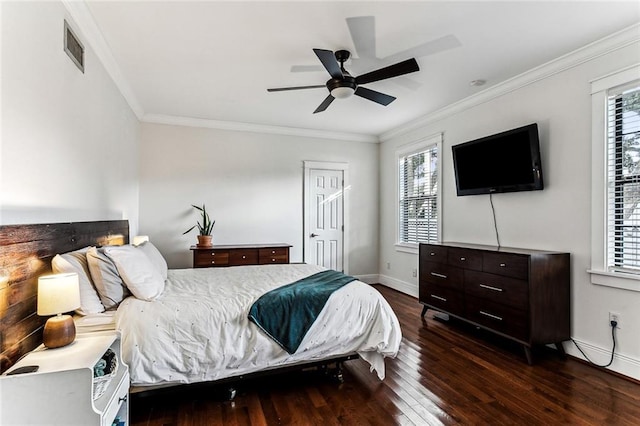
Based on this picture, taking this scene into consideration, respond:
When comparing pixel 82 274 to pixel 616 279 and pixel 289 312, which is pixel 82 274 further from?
pixel 616 279

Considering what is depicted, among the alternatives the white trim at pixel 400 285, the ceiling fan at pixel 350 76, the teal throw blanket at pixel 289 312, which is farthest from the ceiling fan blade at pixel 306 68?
the white trim at pixel 400 285

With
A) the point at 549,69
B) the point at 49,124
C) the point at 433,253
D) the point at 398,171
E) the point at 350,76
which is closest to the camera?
the point at 49,124

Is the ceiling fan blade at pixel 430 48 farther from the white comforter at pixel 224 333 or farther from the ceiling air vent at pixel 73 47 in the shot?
the ceiling air vent at pixel 73 47

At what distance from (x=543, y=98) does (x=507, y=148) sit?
0.54 metres

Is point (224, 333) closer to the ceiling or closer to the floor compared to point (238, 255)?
closer to the floor

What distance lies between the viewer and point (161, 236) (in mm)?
4695

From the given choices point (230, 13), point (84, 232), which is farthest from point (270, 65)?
point (84, 232)

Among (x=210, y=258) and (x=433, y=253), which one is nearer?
(x=433, y=253)

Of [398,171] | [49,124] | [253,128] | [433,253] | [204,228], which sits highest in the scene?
[253,128]

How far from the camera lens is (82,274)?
199 cm

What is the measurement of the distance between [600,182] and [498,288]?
120 cm

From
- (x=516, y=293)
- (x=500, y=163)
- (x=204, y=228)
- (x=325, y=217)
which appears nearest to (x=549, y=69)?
(x=500, y=163)

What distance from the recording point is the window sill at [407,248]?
4.98 meters

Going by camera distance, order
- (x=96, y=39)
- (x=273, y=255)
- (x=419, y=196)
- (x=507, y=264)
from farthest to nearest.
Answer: (x=419, y=196) < (x=273, y=255) < (x=507, y=264) < (x=96, y=39)
